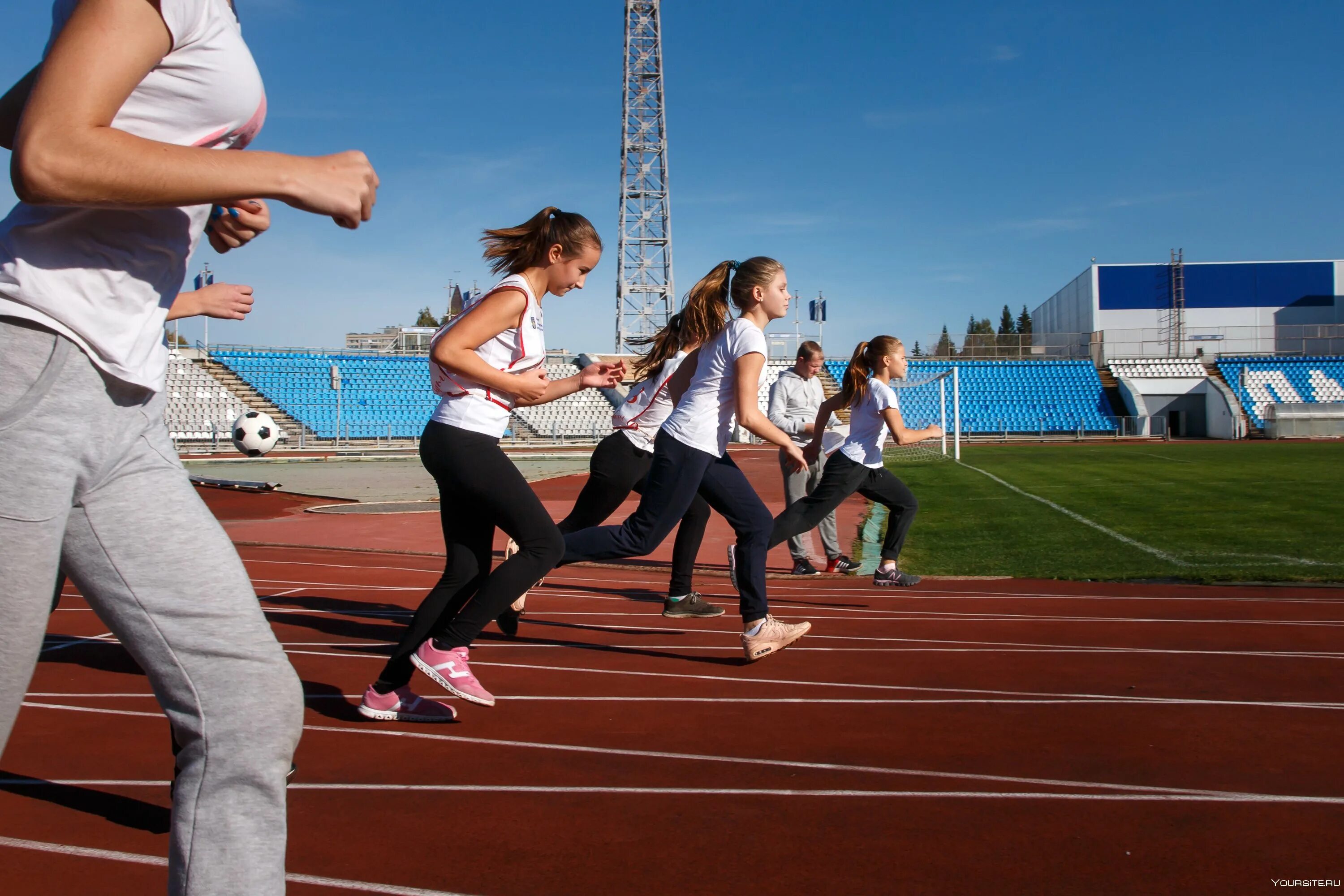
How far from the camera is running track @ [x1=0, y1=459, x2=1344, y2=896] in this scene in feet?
8.20

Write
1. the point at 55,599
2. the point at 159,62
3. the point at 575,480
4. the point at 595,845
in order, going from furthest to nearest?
1. the point at 575,480
2. the point at 595,845
3. the point at 55,599
4. the point at 159,62

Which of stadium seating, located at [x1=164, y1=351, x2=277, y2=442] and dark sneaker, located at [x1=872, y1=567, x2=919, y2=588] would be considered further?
stadium seating, located at [x1=164, y1=351, x2=277, y2=442]

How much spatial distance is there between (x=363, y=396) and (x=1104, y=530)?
36.4m

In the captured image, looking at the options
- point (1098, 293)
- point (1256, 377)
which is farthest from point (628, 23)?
point (1256, 377)

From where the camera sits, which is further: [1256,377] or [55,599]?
[1256,377]

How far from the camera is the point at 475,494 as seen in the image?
3.77 meters

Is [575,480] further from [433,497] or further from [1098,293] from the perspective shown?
[1098,293]

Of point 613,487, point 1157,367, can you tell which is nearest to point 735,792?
point 613,487

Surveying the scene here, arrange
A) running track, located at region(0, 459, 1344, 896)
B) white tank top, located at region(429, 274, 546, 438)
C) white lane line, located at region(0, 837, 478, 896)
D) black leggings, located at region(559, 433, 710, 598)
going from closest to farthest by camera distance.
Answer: white lane line, located at region(0, 837, 478, 896) < running track, located at region(0, 459, 1344, 896) < white tank top, located at region(429, 274, 546, 438) < black leggings, located at region(559, 433, 710, 598)

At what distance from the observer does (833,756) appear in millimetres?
3365

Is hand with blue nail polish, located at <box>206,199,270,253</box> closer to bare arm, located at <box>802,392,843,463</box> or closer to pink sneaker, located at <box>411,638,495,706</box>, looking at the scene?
pink sneaker, located at <box>411,638,495,706</box>

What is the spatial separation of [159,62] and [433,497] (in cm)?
1412

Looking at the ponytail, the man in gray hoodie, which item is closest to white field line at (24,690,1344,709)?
the ponytail

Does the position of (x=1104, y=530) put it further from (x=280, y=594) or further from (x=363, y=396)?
(x=363, y=396)
